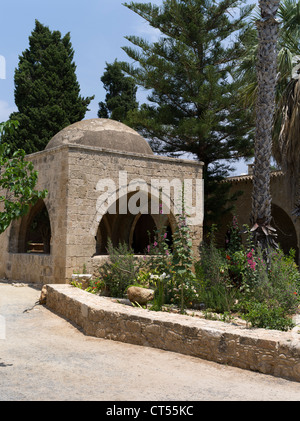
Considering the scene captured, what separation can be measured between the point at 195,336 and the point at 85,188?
17.9 ft

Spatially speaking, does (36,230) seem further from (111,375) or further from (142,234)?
(111,375)

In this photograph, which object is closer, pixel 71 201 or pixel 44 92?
pixel 71 201

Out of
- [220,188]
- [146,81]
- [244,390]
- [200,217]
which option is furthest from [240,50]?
[244,390]

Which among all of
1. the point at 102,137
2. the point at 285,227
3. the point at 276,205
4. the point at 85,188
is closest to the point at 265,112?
the point at 85,188

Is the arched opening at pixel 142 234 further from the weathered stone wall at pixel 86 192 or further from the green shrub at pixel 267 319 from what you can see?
the green shrub at pixel 267 319

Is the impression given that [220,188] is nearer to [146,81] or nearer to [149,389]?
[146,81]

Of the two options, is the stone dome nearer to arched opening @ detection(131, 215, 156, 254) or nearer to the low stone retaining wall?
the low stone retaining wall

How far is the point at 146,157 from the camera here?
36.3 ft

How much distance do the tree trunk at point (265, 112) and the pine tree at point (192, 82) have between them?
656 centimetres

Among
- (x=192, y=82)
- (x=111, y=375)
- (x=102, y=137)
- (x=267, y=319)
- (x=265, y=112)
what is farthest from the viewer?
(x=192, y=82)

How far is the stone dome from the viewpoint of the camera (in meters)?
11.0

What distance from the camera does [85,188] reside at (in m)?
9.82

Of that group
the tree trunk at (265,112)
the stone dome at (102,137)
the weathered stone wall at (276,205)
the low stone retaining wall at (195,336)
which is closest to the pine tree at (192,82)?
the weathered stone wall at (276,205)

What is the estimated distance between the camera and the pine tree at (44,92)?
17.5 metres
